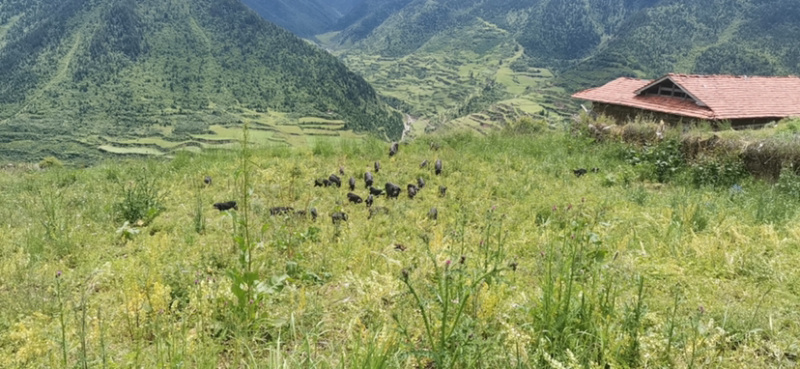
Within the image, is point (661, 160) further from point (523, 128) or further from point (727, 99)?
point (727, 99)

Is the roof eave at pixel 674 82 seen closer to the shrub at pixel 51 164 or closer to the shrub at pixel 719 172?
the shrub at pixel 719 172

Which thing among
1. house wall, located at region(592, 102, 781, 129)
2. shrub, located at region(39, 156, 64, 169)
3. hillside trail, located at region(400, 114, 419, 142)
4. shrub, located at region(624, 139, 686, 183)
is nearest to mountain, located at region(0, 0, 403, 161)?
hillside trail, located at region(400, 114, 419, 142)

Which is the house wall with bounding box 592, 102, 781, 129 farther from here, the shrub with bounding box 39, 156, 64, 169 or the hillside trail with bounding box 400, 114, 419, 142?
the hillside trail with bounding box 400, 114, 419, 142

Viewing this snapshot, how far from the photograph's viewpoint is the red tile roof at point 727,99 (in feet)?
65.0

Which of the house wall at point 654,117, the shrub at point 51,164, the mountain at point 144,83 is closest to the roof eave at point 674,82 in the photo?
the house wall at point 654,117

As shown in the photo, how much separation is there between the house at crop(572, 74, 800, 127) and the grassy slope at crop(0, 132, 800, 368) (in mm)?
15323

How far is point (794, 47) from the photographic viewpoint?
145 m

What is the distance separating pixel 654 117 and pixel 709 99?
2.48 meters

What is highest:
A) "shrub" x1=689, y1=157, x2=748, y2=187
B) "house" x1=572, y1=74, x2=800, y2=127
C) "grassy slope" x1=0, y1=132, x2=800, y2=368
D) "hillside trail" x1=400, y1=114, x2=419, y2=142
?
"house" x1=572, y1=74, x2=800, y2=127

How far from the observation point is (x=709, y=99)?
818 inches

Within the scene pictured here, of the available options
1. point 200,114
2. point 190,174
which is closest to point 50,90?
point 200,114

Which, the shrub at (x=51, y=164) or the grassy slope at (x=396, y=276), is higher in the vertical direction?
the grassy slope at (x=396, y=276)

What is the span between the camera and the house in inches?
781

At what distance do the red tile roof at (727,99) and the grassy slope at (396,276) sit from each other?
1566 centimetres
